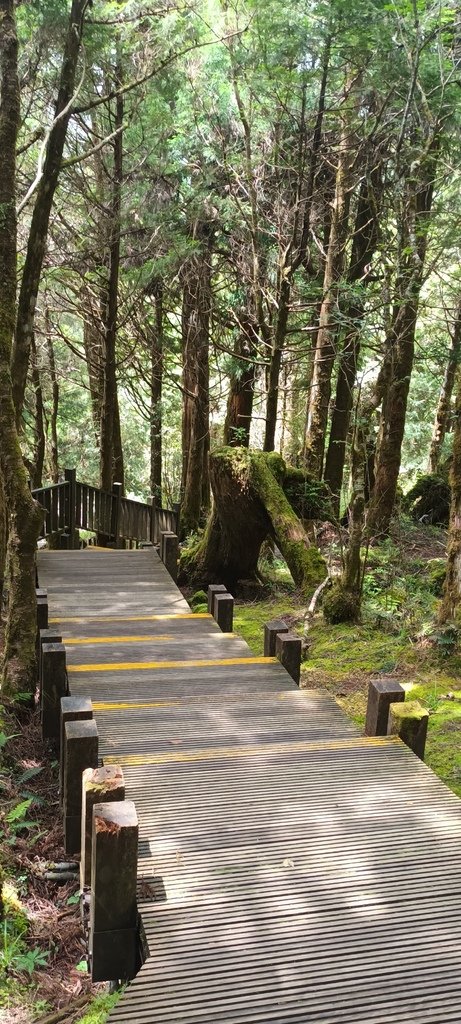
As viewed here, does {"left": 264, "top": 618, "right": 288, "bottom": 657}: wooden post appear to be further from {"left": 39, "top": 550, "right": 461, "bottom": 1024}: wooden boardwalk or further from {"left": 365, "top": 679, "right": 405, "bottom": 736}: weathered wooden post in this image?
{"left": 365, "top": 679, "right": 405, "bottom": 736}: weathered wooden post

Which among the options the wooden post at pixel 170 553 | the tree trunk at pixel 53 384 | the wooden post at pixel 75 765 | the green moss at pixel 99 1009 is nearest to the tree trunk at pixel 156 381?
the tree trunk at pixel 53 384

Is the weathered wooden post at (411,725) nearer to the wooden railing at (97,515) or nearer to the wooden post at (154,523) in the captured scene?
the wooden railing at (97,515)

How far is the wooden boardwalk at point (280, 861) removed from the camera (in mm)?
2275

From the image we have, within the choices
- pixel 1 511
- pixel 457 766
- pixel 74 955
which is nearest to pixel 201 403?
pixel 1 511

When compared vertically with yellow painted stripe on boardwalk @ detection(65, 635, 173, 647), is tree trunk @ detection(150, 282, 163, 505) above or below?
above

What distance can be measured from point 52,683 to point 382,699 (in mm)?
2405

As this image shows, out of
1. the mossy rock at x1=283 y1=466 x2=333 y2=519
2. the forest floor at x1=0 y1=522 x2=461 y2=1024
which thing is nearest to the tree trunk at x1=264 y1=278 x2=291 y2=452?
the mossy rock at x1=283 y1=466 x2=333 y2=519

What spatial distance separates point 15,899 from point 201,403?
11551 mm

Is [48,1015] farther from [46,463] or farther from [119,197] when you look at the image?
[46,463]

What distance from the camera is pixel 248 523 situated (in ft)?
32.3

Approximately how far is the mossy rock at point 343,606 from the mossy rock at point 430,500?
22.7ft

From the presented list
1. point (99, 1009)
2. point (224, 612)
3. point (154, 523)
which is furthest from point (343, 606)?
point (154, 523)

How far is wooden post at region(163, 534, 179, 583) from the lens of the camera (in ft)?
32.2

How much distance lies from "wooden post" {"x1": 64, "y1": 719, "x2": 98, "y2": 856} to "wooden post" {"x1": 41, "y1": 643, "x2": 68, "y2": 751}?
1425mm
